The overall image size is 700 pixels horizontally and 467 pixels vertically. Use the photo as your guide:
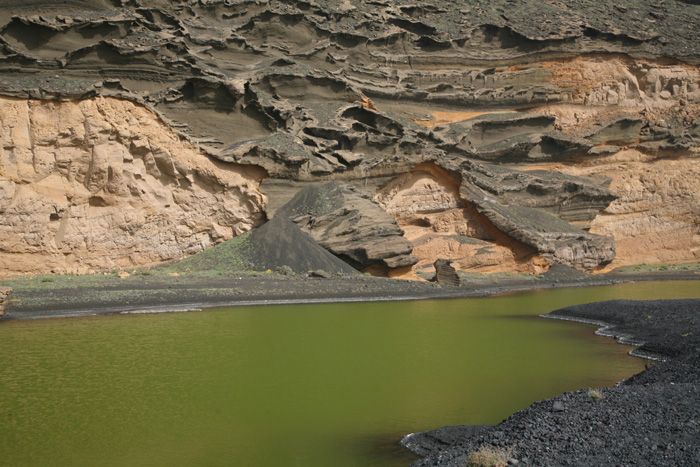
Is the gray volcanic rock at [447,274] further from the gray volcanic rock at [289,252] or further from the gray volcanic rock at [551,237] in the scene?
the gray volcanic rock at [551,237]

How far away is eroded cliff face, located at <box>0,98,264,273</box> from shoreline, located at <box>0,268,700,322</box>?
274 cm

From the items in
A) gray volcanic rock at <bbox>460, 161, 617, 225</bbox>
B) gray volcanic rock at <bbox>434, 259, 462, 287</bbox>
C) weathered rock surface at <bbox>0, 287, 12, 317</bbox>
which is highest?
gray volcanic rock at <bbox>460, 161, 617, 225</bbox>

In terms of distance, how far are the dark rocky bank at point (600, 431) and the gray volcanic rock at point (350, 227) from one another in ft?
58.9

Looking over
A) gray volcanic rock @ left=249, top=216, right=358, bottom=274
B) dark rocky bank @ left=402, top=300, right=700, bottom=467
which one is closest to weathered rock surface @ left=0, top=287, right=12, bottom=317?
gray volcanic rock @ left=249, top=216, right=358, bottom=274

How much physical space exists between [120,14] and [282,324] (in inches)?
849

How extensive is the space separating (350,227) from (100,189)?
1169cm

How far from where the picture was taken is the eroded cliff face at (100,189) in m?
22.8

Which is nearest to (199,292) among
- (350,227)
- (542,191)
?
(350,227)

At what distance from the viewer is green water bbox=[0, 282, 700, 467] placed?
6809 mm

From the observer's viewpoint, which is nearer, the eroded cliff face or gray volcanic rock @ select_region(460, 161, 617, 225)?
the eroded cliff face

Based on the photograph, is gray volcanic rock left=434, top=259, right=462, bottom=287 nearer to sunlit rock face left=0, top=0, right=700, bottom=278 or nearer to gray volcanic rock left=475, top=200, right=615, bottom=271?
sunlit rock face left=0, top=0, right=700, bottom=278

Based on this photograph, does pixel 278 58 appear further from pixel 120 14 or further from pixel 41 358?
pixel 41 358

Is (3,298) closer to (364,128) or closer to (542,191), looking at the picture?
(364,128)

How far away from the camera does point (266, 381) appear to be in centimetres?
984
